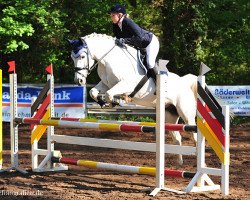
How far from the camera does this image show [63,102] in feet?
52.2

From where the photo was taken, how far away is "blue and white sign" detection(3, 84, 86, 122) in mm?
15828

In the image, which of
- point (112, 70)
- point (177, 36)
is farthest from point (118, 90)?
point (177, 36)

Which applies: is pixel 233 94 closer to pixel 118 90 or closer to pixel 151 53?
pixel 151 53

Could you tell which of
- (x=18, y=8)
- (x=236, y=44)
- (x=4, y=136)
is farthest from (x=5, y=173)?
(x=236, y=44)

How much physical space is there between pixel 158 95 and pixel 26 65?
18329 millimetres

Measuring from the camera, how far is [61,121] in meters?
8.05

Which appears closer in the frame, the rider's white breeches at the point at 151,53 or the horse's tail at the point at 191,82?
the rider's white breeches at the point at 151,53

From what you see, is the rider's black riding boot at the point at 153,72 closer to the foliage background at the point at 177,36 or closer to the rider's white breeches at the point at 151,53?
the rider's white breeches at the point at 151,53

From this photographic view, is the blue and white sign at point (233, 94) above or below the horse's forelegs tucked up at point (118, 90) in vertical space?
below

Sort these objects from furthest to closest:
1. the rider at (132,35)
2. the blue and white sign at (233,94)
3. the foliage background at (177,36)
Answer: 1. the foliage background at (177,36)
2. the blue and white sign at (233,94)
3. the rider at (132,35)

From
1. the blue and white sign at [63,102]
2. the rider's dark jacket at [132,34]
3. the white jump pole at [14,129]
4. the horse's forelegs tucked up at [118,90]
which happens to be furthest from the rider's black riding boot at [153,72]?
the blue and white sign at [63,102]

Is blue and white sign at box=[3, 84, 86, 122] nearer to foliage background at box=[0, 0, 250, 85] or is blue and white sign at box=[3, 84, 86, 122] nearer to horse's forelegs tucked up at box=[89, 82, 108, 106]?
foliage background at box=[0, 0, 250, 85]

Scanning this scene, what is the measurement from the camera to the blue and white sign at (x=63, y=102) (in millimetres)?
15828

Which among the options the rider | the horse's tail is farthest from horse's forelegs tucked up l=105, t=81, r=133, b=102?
the horse's tail
